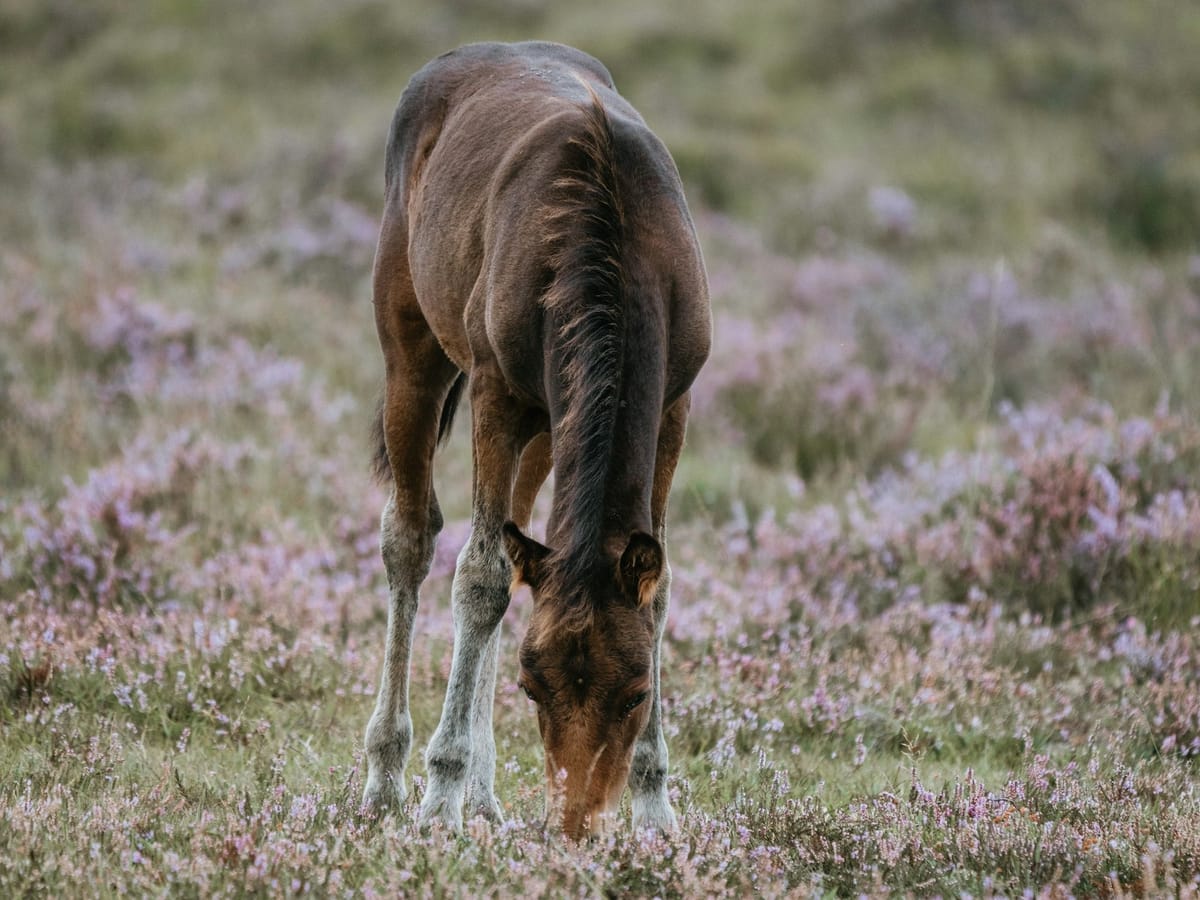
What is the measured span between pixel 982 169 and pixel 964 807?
15.1m

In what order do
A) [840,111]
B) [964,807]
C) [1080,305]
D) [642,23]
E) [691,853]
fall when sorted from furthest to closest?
[642,23]
[840,111]
[1080,305]
[964,807]
[691,853]

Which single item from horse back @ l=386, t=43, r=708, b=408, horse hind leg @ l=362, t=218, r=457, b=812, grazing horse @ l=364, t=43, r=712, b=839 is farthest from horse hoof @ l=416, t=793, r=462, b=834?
horse back @ l=386, t=43, r=708, b=408

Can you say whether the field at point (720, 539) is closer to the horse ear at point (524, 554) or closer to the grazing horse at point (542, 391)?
the grazing horse at point (542, 391)

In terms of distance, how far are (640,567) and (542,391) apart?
0.84 meters

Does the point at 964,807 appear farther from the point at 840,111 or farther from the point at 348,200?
the point at 840,111

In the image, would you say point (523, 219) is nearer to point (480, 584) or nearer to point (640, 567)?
point (480, 584)

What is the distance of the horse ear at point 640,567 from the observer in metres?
3.27

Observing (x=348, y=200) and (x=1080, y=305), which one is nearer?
(x=1080, y=305)

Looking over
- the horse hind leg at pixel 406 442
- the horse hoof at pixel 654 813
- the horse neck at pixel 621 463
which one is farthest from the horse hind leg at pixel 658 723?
the horse hind leg at pixel 406 442

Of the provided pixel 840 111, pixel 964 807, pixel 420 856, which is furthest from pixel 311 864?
pixel 840 111

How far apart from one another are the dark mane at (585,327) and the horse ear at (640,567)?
0.09 m

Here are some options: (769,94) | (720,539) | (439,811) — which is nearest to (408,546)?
(439,811)

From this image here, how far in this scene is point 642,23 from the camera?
22.0 metres

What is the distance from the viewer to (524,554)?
11.2 feet
